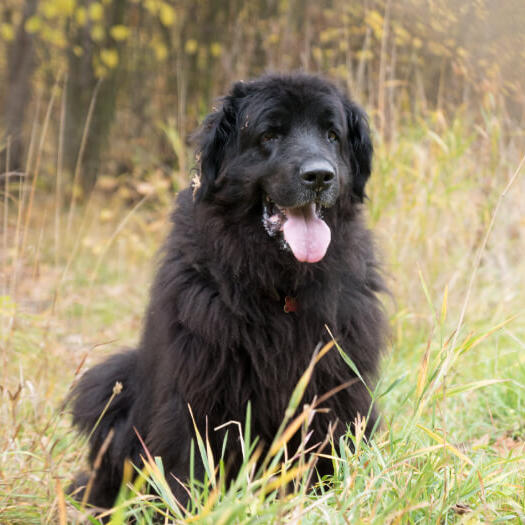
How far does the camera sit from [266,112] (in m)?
2.88

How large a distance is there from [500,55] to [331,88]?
1.68 meters

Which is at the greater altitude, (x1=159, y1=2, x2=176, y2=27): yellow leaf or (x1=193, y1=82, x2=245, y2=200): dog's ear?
(x1=159, y1=2, x2=176, y2=27): yellow leaf

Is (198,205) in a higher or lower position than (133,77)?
lower

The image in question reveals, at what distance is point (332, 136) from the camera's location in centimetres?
302

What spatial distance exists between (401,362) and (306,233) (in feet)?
5.59

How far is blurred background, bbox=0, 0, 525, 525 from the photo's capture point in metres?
2.05

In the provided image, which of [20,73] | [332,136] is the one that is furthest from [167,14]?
[332,136]

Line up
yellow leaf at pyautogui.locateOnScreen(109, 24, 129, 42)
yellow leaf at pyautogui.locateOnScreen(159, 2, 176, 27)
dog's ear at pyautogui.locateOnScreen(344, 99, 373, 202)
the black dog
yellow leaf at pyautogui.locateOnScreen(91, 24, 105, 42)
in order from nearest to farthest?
the black dog → dog's ear at pyautogui.locateOnScreen(344, 99, 373, 202) → yellow leaf at pyautogui.locateOnScreen(159, 2, 176, 27) → yellow leaf at pyautogui.locateOnScreen(109, 24, 129, 42) → yellow leaf at pyautogui.locateOnScreen(91, 24, 105, 42)

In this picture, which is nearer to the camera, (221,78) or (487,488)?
(487,488)

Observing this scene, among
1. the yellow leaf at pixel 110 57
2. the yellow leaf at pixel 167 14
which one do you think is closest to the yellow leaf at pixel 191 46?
the yellow leaf at pixel 167 14

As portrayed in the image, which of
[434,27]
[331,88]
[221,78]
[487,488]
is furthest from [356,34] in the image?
[487,488]

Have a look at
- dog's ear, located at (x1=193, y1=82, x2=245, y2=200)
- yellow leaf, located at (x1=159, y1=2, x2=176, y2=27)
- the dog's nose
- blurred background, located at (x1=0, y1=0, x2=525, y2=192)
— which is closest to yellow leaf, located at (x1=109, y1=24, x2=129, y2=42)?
blurred background, located at (x1=0, y1=0, x2=525, y2=192)

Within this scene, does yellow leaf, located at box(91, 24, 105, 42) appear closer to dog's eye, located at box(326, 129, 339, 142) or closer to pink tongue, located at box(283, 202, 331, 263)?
dog's eye, located at box(326, 129, 339, 142)

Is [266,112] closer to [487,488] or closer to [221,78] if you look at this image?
[487,488]
